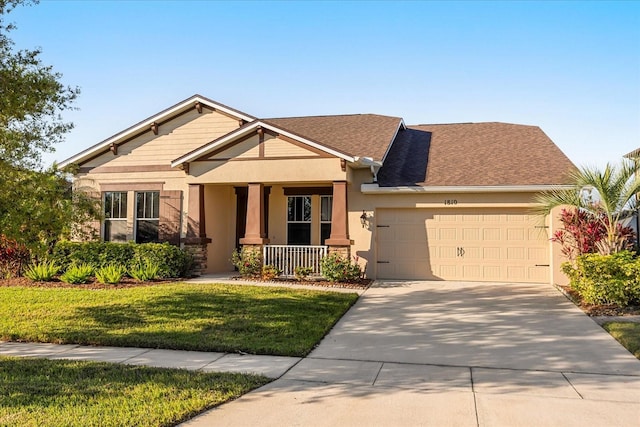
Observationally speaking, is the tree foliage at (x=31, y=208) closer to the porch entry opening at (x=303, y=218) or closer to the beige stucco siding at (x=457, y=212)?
the porch entry opening at (x=303, y=218)

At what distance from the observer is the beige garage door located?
1338 centimetres

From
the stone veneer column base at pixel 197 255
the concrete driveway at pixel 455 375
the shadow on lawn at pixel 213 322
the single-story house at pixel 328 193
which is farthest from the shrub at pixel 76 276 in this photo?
the concrete driveway at pixel 455 375

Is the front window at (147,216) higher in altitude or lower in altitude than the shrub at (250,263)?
higher

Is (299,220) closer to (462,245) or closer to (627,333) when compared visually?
(462,245)

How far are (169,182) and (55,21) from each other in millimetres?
6429

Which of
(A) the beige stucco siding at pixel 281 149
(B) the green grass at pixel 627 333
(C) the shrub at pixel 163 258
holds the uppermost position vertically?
(A) the beige stucco siding at pixel 281 149

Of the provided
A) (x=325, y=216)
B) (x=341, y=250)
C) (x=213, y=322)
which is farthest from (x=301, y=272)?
(x=213, y=322)

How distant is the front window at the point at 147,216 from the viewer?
1536 cm

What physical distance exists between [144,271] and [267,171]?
461 centimetres

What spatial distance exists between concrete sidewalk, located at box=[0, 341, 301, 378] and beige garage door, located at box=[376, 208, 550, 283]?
8274 millimetres

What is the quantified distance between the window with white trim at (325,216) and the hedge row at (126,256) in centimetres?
428

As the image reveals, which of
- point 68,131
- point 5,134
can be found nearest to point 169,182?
point 68,131

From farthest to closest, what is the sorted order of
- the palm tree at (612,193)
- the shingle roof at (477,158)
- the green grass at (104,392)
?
the shingle roof at (477,158), the palm tree at (612,193), the green grass at (104,392)

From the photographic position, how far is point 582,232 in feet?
38.3
